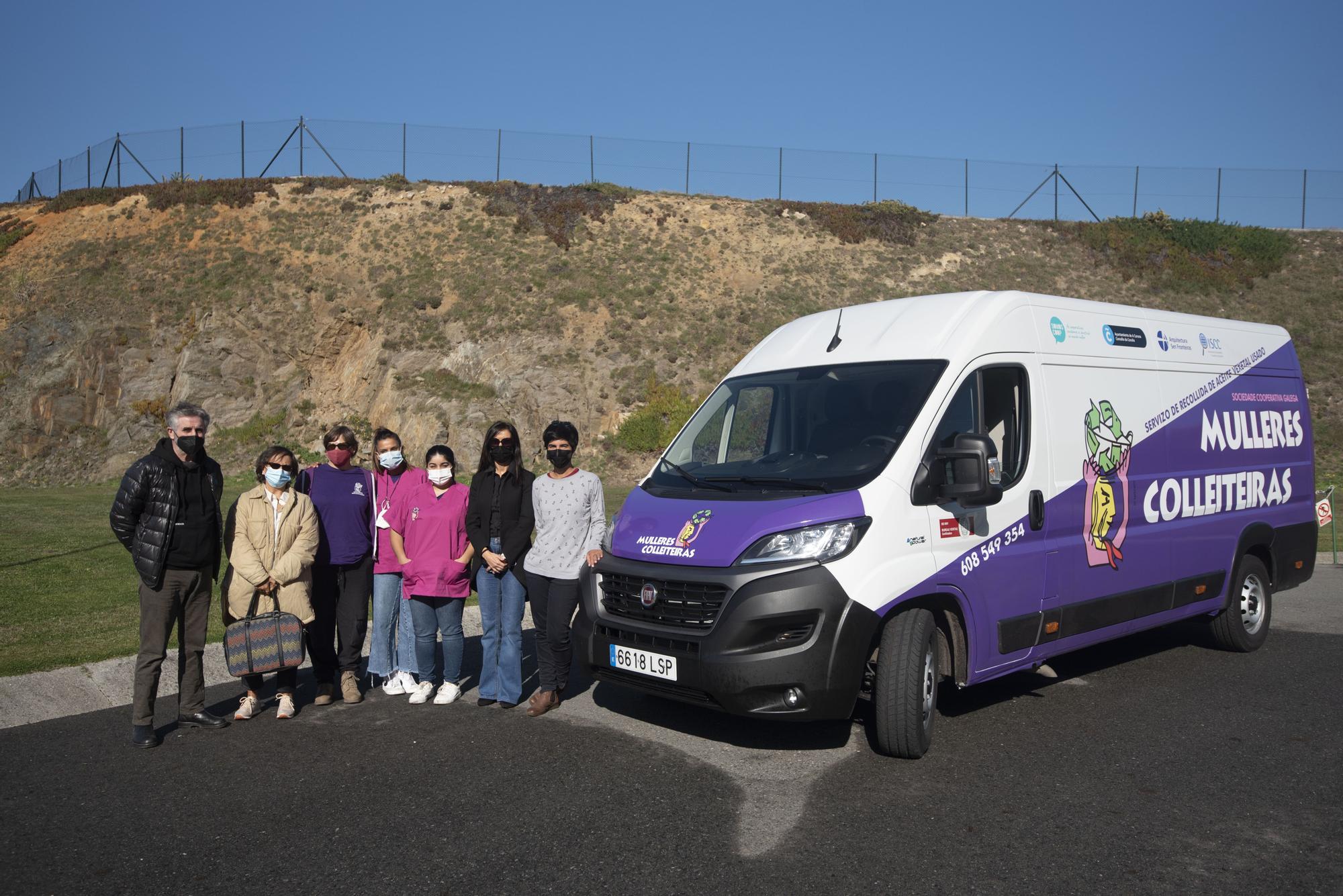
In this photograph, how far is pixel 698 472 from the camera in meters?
6.44

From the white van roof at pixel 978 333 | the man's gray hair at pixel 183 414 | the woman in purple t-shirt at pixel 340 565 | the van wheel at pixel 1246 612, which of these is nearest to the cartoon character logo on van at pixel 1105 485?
the white van roof at pixel 978 333

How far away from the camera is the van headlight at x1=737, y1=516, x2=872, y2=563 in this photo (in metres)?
5.33

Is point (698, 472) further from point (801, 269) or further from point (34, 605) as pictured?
point (801, 269)

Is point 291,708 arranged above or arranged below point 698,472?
below

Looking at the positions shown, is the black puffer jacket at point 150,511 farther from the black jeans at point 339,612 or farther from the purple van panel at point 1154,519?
the purple van panel at point 1154,519

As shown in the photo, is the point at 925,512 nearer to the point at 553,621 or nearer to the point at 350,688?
the point at 553,621

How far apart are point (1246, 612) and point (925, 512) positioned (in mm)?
4711

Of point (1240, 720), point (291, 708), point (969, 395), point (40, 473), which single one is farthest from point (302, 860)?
point (40, 473)

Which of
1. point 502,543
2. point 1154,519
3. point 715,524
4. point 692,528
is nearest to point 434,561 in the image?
point 502,543

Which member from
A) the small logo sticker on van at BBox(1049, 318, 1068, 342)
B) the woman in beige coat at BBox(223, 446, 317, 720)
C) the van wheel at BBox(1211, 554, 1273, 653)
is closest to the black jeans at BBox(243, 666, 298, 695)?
the woman in beige coat at BBox(223, 446, 317, 720)

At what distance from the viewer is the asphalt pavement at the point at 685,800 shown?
4.16 m

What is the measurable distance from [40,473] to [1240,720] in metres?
36.2

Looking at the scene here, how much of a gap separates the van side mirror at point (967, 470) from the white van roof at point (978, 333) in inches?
28.0

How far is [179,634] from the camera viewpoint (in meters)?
6.39
